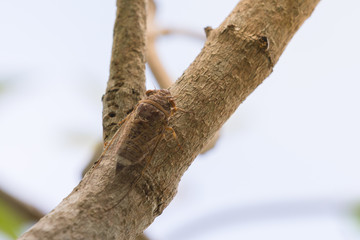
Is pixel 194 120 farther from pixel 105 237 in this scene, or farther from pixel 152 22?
pixel 152 22

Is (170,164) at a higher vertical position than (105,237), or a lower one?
higher

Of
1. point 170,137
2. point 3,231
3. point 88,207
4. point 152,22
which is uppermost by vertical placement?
point 152,22

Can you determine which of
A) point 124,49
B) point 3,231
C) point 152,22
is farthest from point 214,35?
point 152,22

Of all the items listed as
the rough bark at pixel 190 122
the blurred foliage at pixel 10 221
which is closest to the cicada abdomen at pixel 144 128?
the rough bark at pixel 190 122

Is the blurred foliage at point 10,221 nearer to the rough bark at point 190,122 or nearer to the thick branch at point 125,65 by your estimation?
the rough bark at point 190,122

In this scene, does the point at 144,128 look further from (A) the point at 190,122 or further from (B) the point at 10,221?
(B) the point at 10,221

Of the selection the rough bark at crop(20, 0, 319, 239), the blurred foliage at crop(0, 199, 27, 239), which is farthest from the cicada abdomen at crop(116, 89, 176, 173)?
the blurred foliage at crop(0, 199, 27, 239)
